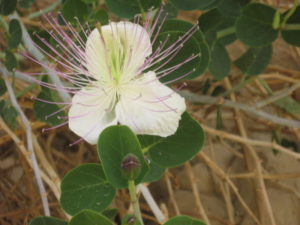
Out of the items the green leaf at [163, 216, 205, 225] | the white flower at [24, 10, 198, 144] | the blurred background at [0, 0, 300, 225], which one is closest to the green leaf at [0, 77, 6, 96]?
the blurred background at [0, 0, 300, 225]

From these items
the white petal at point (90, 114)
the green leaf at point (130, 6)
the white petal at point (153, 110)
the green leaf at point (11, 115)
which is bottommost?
the green leaf at point (11, 115)

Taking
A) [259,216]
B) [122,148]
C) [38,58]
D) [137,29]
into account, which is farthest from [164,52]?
[259,216]

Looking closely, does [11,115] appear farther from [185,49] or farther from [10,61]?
[185,49]

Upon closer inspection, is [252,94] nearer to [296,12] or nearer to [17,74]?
[296,12]

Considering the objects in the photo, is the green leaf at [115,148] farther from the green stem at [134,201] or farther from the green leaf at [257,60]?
the green leaf at [257,60]

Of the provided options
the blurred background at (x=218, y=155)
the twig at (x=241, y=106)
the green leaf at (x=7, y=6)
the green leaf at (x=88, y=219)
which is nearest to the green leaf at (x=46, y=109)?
the blurred background at (x=218, y=155)

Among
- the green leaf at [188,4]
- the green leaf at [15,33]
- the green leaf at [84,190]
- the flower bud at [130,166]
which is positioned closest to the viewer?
the flower bud at [130,166]
